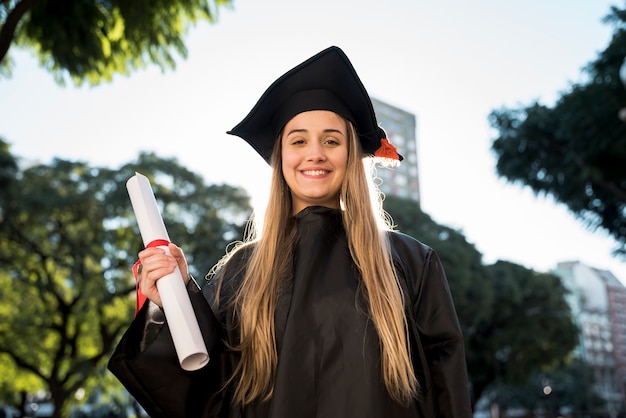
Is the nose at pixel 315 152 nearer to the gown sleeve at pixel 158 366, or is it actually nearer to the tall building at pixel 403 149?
the gown sleeve at pixel 158 366

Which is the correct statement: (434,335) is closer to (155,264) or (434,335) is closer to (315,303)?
(315,303)

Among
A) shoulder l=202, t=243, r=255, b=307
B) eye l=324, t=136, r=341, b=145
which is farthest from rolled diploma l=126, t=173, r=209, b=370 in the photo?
eye l=324, t=136, r=341, b=145

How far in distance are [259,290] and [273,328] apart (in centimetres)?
15

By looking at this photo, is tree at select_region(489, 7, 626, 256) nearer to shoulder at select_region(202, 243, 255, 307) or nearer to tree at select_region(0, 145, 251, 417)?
tree at select_region(0, 145, 251, 417)

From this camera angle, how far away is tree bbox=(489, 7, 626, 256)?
54.2 ft

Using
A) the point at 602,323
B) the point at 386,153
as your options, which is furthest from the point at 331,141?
the point at 602,323

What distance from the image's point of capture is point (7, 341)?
819 inches

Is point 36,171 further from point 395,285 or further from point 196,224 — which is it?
point 395,285

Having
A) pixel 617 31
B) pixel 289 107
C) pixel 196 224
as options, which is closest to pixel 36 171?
pixel 196 224

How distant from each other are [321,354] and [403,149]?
47.2m

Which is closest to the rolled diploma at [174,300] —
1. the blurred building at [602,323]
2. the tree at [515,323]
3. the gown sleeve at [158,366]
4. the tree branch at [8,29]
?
the gown sleeve at [158,366]

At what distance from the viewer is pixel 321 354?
215 cm

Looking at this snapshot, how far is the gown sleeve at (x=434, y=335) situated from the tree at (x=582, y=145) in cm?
1557

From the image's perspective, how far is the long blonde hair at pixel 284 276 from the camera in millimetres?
2137
